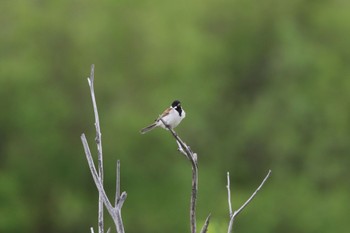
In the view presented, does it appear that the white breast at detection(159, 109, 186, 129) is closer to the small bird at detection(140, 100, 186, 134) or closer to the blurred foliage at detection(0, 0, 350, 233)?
the small bird at detection(140, 100, 186, 134)

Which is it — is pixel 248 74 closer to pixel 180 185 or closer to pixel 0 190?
pixel 180 185

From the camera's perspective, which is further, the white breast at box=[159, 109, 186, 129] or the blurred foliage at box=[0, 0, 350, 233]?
the blurred foliage at box=[0, 0, 350, 233]

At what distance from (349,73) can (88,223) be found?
25.7ft

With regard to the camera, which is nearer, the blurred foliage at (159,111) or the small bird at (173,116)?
the small bird at (173,116)

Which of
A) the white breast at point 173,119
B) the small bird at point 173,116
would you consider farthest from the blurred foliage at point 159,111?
the white breast at point 173,119

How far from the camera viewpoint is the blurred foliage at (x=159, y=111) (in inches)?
901

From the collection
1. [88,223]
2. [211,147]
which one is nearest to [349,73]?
[211,147]

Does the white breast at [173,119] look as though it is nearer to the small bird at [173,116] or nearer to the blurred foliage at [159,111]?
the small bird at [173,116]

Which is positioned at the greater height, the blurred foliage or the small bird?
the blurred foliage

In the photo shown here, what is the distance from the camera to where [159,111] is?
859 inches

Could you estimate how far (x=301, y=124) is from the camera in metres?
24.4

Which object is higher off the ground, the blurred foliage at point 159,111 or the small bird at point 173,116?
the blurred foliage at point 159,111

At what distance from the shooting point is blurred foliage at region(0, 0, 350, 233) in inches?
901

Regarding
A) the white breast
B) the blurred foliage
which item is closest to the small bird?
the white breast
